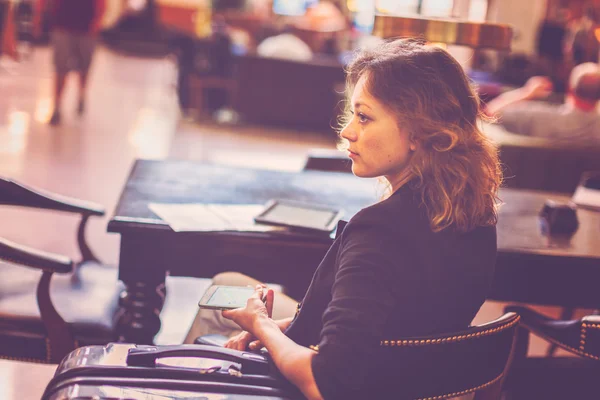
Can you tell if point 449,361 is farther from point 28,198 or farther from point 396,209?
point 28,198

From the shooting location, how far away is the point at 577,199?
9.37 feet

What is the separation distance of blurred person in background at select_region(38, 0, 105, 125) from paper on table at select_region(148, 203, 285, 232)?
501 centimetres

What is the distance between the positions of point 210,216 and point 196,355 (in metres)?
0.90

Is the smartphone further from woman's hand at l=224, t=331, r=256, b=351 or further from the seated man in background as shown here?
the seated man in background

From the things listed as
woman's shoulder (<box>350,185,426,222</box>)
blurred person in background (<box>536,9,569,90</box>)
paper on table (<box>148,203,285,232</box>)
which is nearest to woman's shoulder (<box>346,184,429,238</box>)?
woman's shoulder (<box>350,185,426,222</box>)

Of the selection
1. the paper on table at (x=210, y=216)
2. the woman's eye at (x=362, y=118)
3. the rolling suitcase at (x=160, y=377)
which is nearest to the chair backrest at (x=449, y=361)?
the rolling suitcase at (x=160, y=377)

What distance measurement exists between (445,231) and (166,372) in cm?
56

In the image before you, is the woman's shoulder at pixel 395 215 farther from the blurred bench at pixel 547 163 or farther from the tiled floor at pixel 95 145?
the blurred bench at pixel 547 163

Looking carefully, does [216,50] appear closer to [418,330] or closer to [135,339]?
[135,339]

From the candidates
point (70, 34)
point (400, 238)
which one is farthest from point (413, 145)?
point (70, 34)

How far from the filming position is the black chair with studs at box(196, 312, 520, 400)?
1287 mm

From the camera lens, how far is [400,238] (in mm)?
1305

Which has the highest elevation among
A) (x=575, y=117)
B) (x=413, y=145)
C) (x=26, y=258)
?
(x=413, y=145)

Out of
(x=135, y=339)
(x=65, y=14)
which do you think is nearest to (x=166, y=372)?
(x=135, y=339)
